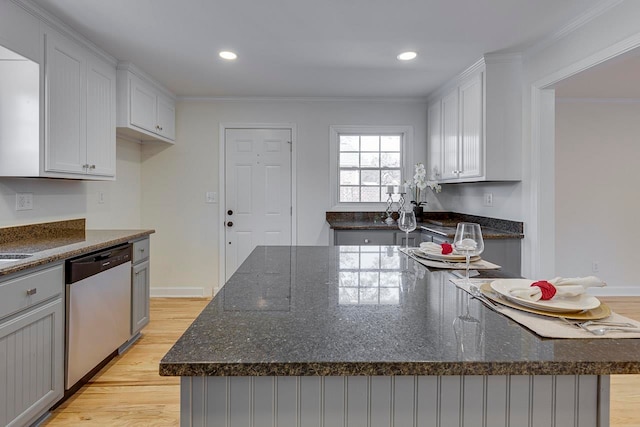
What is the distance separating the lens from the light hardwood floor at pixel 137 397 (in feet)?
6.52

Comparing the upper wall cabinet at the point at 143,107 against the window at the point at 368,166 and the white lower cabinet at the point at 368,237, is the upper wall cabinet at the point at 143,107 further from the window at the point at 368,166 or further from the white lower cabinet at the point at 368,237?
the white lower cabinet at the point at 368,237

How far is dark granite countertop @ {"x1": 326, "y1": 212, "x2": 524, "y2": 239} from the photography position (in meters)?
3.06

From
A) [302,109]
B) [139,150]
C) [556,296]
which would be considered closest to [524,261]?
[556,296]

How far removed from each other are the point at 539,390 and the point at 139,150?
4.42m

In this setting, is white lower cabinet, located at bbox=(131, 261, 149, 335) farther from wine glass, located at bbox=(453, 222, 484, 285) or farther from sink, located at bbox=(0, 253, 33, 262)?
wine glass, located at bbox=(453, 222, 484, 285)

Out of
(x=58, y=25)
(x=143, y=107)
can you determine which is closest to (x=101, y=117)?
(x=143, y=107)

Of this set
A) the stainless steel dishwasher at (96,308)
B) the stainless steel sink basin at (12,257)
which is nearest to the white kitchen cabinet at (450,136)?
the stainless steel dishwasher at (96,308)

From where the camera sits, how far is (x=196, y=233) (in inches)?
171

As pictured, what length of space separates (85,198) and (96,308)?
52.0 inches

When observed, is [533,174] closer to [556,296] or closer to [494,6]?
[494,6]

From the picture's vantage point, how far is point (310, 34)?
2.64 meters

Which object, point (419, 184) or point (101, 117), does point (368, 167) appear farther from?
point (101, 117)

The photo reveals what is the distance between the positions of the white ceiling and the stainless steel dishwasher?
1.55 m

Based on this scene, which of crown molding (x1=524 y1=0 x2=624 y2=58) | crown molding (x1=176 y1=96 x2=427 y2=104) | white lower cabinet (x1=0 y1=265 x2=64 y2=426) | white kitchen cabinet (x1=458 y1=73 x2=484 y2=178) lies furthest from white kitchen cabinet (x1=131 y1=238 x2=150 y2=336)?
crown molding (x1=524 y1=0 x2=624 y2=58)
